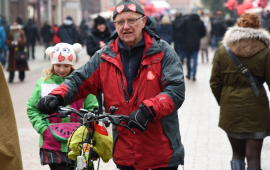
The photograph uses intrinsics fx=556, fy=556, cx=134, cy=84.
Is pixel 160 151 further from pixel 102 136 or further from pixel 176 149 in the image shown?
pixel 102 136

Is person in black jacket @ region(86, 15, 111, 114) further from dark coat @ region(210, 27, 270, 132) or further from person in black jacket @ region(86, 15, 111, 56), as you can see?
dark coat @ region(210, 27, 270, 132)

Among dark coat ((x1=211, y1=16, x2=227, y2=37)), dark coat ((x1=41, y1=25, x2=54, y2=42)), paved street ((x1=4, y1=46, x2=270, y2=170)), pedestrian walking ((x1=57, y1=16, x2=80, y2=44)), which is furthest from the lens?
dark coat ((x1=41, y1=25, x2=54, y2=42))

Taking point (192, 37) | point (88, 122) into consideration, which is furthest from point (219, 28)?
point (88, 122)

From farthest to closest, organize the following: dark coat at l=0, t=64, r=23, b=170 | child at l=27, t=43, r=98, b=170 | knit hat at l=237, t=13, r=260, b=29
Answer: knit hat at l=237, t=13, r=260, b=29
child at l=27, t=43, r=98, b=170
dark coat at l=0, t=64, r=23, b=170

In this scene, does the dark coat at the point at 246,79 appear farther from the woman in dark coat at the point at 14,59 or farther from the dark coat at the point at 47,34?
the dark coat at the point at 47,34

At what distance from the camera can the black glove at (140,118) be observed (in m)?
3.29

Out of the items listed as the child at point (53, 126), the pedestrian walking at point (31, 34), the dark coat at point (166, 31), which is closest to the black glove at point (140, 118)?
the child at point (53, 126)

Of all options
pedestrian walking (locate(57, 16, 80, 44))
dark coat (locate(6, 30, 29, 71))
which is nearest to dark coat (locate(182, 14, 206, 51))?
dark coat (locate(6, 30, 29, 71))

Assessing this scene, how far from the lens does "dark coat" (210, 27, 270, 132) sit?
5070mm

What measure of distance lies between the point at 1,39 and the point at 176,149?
16.3 metres

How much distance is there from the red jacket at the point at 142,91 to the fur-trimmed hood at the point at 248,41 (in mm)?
1499

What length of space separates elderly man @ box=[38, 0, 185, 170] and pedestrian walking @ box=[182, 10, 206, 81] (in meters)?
12.0

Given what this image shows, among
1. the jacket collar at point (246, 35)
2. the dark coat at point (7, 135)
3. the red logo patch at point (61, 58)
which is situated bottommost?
the dark coat at point (7, 135)

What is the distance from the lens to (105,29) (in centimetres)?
1020
